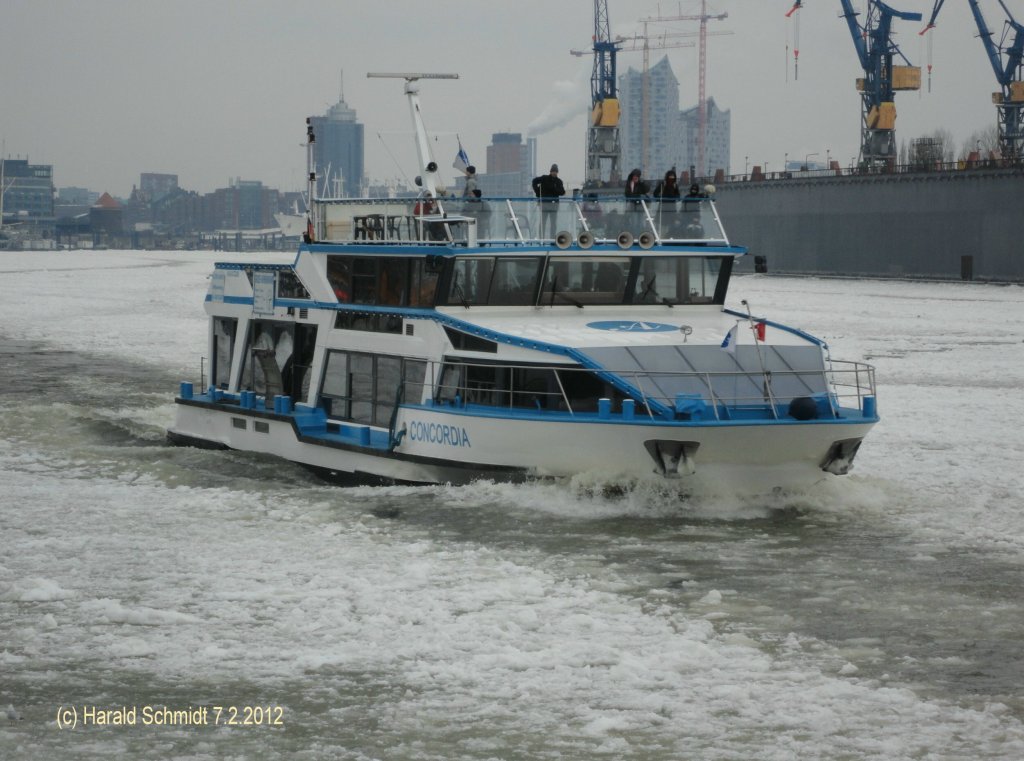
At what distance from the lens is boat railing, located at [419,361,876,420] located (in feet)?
59.2

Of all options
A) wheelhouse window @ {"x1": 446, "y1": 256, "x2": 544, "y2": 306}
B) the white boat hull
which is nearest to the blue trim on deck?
the white boat hull

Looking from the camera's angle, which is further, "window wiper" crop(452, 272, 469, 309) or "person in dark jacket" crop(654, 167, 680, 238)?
"person in dark jacket" crop(654, 167, 680, 238)

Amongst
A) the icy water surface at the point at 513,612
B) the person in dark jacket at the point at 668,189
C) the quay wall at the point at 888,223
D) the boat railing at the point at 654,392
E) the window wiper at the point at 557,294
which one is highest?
the quay wall at the point at 888,223

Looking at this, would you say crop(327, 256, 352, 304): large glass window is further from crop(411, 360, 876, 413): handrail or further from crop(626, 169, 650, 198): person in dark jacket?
crop(626, 169, 650, 198): person in dark jacket

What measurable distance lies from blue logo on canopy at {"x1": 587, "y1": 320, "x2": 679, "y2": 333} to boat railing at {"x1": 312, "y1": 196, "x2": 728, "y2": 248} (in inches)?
45.3

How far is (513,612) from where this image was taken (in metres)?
14.4

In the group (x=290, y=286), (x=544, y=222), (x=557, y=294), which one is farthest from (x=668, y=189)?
(x=290, y=286)

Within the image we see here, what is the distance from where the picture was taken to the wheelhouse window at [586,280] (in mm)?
20750

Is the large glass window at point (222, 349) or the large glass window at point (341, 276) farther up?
the large glass window at point (341, 276)

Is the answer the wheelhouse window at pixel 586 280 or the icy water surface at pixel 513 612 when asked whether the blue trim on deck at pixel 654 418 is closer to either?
the icy water surface at pixel 513 612

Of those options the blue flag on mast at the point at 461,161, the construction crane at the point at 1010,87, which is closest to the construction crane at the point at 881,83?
the construction crane at the point at 1010,87

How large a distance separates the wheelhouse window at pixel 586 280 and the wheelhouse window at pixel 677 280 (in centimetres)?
29

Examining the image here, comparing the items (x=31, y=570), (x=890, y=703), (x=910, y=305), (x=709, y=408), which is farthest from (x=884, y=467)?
(x=910, y=305)

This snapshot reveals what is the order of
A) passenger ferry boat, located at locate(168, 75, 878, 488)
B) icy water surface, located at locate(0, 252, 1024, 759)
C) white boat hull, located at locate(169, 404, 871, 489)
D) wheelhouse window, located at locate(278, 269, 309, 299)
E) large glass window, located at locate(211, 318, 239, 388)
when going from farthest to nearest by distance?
large glass window, located at locate(211, 318, 239, 388) < wheelhouse window, located at locate(278, 269, 309, 299) < passenger ferry boat, located at locate(168, 75, 878, 488) < white boat hull, located at locate(169, 404, 871, 489) < icy water surface, located at locate(0, 252, 1024, 759)
